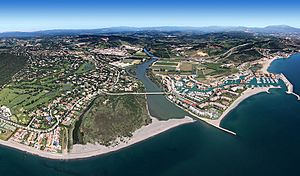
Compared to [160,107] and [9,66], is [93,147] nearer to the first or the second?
[160,107]

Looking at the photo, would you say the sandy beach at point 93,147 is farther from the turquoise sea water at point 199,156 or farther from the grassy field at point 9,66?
the grassy field at point 9,66

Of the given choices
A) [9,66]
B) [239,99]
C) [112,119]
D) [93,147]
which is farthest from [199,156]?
[9,66]

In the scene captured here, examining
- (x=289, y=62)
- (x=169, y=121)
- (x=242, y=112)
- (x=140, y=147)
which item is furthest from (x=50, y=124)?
(x=289, y=62)

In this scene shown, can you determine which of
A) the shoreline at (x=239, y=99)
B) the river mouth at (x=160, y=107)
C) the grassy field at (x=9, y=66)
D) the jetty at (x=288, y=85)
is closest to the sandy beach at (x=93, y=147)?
the river mouth at (x=160, y=107)

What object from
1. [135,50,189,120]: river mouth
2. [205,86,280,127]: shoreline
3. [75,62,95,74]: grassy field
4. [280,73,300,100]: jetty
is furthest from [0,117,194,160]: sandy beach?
[75,62,95,74]: grassy field

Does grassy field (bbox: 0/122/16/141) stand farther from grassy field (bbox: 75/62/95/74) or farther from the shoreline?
grassy field (bbox: 75/62/95/74)

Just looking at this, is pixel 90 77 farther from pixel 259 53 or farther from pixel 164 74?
pixel 259 53
